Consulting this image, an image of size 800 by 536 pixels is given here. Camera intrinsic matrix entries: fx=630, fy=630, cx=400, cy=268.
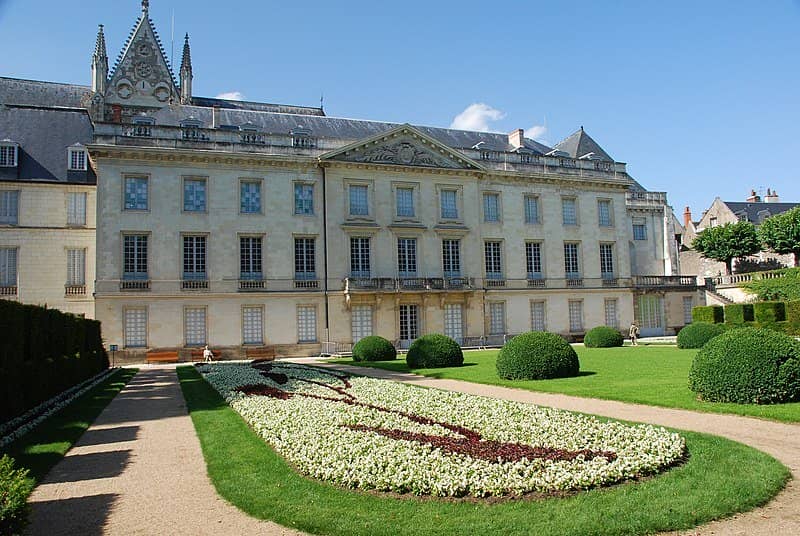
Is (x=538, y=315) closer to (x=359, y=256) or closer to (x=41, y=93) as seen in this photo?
(x=359, y=256)

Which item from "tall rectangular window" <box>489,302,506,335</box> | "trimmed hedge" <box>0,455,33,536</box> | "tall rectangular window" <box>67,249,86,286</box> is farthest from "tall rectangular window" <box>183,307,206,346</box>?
"trimmed hedge" <box>0,455,33,536</box>

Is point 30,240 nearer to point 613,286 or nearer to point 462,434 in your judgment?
point 462,434

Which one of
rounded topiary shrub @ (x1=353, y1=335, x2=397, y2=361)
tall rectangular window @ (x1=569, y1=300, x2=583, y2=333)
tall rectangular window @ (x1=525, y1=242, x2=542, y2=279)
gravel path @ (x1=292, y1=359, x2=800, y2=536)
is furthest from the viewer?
tall rectangular window @ (x1=569, y1=300, x2=583, y2=333)

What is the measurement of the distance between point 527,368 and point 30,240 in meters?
26.1

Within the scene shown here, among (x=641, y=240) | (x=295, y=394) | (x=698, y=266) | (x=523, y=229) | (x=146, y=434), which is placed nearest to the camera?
(x=146, y=434)

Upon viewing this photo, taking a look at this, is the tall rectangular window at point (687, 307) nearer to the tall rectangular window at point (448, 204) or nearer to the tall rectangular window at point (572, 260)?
the tall rectangular window at point (572, 260)

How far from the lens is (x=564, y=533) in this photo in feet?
15.4

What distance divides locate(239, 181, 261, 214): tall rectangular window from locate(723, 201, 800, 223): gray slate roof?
4173 centimetres

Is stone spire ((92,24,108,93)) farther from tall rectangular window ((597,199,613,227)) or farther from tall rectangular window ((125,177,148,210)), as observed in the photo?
tall rectangular window ((597,199,613,227))

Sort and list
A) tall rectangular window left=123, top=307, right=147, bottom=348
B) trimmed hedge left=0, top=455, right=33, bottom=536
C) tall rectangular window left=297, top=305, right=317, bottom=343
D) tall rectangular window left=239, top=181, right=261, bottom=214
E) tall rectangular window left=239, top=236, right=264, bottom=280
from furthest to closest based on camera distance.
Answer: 1. tall rectangular window left=297, top=305, right=317, bottom=343
2. tall rectangular window left=239, top=181, right=261, bottom=214
3. tall rectangular window left=239, top=236, right=264, bottom=280
4. tall rectangular window left=123, top=307, right=147, bottom=348
5. trimmed hedge left=0, top=455, right=33, bottom=536

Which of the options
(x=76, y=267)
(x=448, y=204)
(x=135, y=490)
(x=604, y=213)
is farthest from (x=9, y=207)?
(x=604, y=213)

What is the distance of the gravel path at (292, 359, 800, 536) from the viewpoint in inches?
190

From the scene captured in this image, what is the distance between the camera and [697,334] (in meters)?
24.4

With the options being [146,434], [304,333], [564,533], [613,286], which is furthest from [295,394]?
[613,286]
